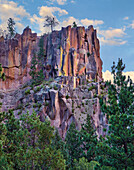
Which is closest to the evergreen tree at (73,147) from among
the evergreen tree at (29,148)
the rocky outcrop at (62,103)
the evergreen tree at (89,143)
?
the evergreen tree at (89,143)

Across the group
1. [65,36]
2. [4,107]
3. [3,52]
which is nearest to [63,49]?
[65,36]

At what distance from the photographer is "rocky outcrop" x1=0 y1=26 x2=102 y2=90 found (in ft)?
175

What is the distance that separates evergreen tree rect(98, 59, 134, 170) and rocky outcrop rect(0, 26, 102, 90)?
3657 centimetres

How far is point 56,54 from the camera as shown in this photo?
53844 millimetres

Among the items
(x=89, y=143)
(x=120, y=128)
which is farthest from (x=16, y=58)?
(x=120, y=128)

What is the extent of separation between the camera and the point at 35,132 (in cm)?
1597

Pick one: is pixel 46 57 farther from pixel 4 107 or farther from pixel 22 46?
pixel 4 107

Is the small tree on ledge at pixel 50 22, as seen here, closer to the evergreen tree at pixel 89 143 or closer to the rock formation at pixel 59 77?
the rock formation at pixel 59 77

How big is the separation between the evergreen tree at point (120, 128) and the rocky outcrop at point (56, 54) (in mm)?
36567

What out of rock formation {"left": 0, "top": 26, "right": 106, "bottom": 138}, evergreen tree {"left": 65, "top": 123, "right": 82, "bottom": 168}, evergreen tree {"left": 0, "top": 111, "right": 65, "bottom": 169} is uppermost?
rock formation {"left": 0, "top": 26, "right": 106, "bottom": 138}

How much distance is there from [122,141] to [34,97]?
32.1 m

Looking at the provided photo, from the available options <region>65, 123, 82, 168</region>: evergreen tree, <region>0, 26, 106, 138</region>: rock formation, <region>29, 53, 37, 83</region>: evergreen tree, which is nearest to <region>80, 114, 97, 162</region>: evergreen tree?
<region>65, 123, 82, 168</region>: evergreen tree

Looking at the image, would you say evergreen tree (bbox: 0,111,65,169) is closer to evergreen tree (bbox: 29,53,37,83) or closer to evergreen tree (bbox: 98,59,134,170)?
evergreen tree (bbox: 98,59,134,170)

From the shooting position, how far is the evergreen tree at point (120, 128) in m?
13.0
